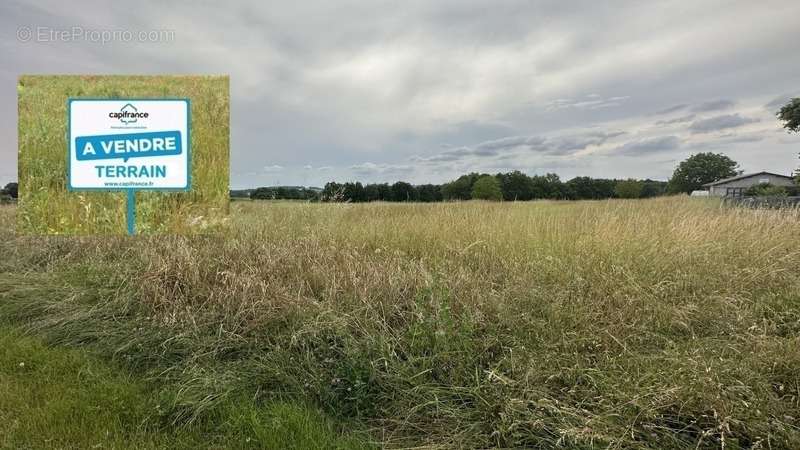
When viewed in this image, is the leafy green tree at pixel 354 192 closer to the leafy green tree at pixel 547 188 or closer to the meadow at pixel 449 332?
the meadow at pixel 449 332

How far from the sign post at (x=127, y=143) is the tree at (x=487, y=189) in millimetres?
9875

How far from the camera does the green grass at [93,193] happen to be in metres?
4.66

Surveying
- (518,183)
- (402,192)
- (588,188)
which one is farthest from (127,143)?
(588,188)

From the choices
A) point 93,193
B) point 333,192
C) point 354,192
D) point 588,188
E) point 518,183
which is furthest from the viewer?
point 588,188

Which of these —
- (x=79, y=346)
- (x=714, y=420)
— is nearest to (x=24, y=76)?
(x=79, y=346)

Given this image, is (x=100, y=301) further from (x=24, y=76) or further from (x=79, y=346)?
(x=24, y=76)

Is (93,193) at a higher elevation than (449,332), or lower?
higher

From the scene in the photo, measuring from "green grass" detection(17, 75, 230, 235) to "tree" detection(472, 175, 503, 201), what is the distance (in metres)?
9.24

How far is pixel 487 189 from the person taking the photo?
13.9m

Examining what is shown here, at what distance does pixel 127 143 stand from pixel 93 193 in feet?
4.26

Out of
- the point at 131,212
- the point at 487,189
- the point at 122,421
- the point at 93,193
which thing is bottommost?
the point at 122,421

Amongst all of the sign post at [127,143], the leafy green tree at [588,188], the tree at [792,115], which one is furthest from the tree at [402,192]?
the tree at [792,115]

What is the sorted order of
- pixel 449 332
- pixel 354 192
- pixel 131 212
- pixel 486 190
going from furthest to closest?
pixel 486 190, pixel 354 192, pixel 131 212, pixel 449 332

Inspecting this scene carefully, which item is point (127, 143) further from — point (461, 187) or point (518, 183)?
point (518, 183)
